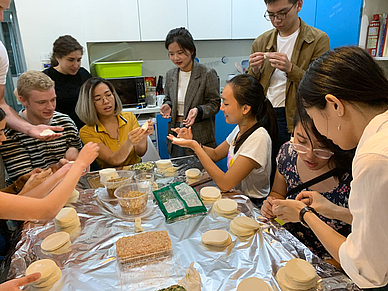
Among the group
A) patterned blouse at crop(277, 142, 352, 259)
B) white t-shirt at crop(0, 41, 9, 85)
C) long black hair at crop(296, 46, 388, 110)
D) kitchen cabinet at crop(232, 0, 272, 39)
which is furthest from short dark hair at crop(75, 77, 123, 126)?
kitchen cabinet at crop(232, 0, 272, 39)

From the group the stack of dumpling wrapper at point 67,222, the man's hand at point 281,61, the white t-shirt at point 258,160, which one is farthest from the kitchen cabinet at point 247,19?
the stack of dumpling wrapper at point 67,222

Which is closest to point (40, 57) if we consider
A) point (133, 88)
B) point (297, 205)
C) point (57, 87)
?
point (57, 87)

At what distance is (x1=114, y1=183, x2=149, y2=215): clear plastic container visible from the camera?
1225mm

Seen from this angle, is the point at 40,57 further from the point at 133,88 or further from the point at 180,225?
the point at 180,225

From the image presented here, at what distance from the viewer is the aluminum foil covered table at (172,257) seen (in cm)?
85

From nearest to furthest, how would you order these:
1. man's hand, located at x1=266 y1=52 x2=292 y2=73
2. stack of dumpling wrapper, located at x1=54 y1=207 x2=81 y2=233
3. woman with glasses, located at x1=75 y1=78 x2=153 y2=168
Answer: stack of dumpling wrapper, located at x1=54 y1=207 x2=81 y2=233 → man's hand, located at x1=266 y1=52 x2=292 y2=73 → woman with glasses, located at x1=75 y1=78 x2=153 y2=168

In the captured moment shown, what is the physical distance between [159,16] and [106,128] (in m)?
2.01

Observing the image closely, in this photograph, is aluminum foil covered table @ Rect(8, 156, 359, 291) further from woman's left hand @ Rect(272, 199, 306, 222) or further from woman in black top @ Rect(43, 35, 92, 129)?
woman in black top @ Rect(43, 35, 92, 129)

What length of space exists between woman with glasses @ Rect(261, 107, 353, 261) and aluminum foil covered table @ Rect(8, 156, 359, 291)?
0.22m

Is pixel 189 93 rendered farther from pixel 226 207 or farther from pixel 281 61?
pixel 226 207

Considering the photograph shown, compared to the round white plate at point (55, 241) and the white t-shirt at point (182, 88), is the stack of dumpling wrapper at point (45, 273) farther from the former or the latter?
the white t-shirt at point (182, 88)

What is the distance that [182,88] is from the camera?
252 cm

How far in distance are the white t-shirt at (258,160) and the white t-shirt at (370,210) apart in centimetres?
79

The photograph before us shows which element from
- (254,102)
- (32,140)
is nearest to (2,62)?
(32,140)
